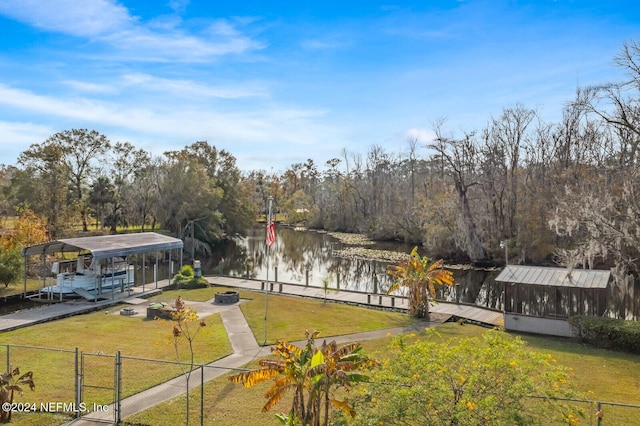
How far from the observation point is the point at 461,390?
8234 mm

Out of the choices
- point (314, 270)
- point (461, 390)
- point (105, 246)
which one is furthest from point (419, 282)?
point (314, 270)

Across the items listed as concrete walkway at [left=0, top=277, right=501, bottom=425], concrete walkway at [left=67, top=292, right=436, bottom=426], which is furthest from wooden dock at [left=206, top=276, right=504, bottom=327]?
concrete walkway at [left=67, top=292, right=436, bottom=426]

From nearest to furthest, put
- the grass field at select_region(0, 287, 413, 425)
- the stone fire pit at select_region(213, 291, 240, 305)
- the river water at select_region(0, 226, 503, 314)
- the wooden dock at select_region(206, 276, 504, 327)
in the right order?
the grass field at select_region(0, 287, 413, 425) → the wooden dock at select_region(206, 276, 504, 327) → the stone fire pit at select_region(213, 291, 240, 305) → the river water at select_region(0, 226, 503, 314)

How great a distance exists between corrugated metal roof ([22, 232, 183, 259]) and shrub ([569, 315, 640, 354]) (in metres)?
22.1

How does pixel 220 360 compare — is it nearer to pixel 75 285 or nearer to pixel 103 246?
pixel 103 246

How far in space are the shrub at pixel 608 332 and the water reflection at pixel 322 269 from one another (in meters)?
8.04

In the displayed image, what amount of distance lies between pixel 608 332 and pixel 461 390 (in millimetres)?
12891

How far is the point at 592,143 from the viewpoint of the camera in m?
44.9

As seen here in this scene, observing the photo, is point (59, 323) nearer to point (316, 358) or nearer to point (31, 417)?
point (31, 417)

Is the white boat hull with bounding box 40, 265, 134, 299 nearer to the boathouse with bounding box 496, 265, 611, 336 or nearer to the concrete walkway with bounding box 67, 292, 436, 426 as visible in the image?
the concrete walkway with bounding box 67, 292, 436, 426

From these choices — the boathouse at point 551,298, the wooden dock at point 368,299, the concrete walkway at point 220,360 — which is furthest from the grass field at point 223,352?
the wooden dock at point 368,299

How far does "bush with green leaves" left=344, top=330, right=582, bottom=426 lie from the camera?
25.0ft

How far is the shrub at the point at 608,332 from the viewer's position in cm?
1728

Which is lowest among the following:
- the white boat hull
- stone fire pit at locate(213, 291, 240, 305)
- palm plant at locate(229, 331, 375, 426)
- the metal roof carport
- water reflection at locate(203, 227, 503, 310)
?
water reflection at locate(203, 227, 503, 310)
